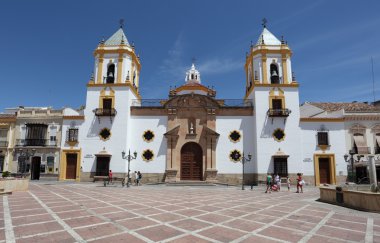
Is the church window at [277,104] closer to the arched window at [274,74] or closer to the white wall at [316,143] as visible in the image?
the arched window at [274,74]

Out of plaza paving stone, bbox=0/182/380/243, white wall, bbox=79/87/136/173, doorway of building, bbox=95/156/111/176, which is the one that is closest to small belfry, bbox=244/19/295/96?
white wall, bbox=79/87/136/173

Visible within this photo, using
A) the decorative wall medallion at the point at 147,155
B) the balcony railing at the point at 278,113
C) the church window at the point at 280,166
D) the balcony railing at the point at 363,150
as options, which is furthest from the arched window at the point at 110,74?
the balcony railing at the point at 363,150

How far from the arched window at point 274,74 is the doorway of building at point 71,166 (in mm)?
20987

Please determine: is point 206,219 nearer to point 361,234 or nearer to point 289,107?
point 361,234

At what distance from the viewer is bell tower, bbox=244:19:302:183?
25031mm

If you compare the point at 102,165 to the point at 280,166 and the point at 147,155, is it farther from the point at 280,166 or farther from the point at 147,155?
the point at 280,166

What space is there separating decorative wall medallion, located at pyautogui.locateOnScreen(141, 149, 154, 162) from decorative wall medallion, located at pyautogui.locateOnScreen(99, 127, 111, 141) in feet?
12.6

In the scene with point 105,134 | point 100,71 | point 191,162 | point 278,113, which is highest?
point 100,71

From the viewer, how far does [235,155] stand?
85.0ft

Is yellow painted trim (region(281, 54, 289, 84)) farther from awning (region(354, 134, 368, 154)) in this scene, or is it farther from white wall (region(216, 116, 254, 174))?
awning (region(354, 134, 368, 154))

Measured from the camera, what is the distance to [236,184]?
25312 millimetres

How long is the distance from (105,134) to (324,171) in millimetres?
21309

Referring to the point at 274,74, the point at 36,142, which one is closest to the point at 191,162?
the point at 274,74

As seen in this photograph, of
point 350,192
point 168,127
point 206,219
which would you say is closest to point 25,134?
point 168,127
